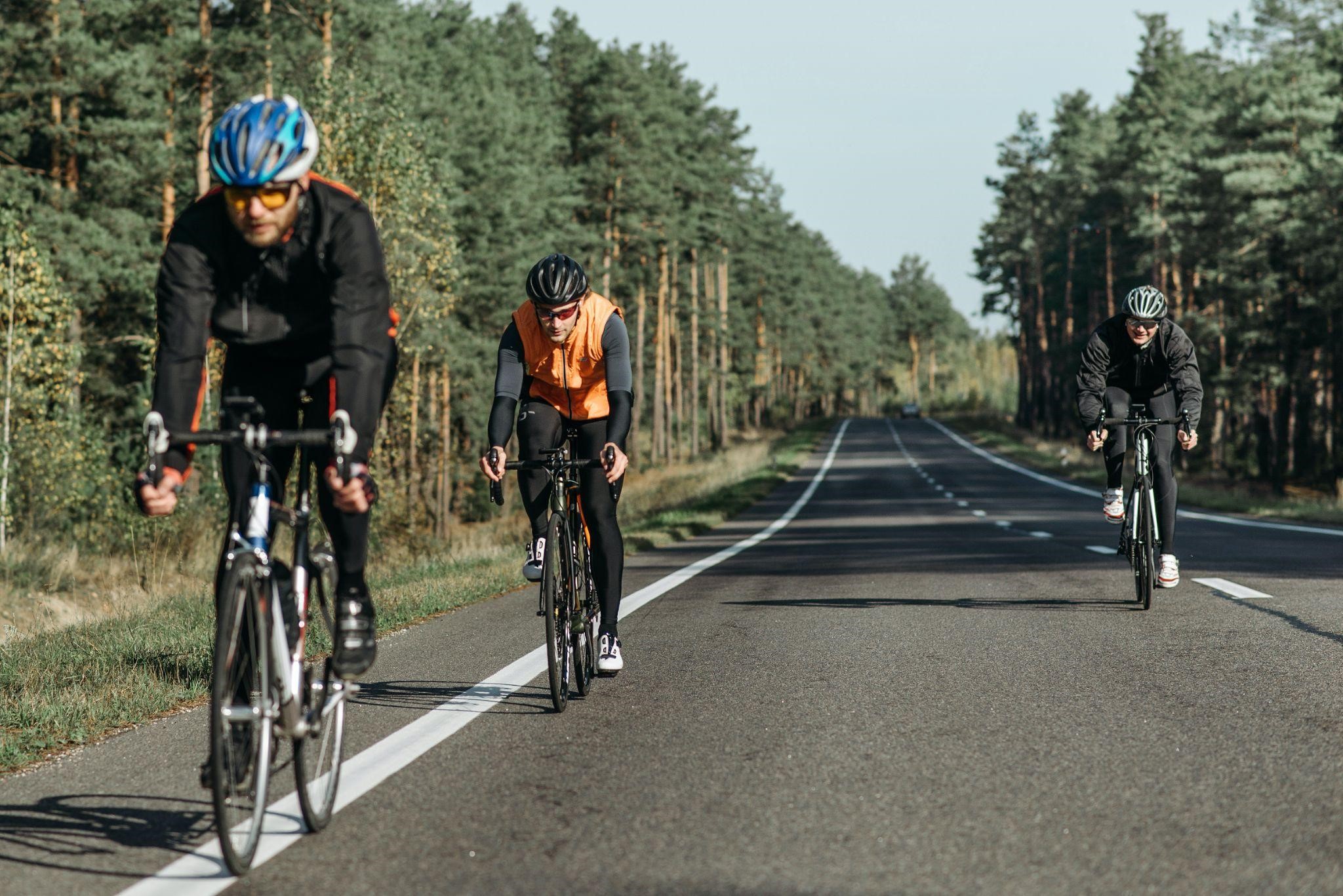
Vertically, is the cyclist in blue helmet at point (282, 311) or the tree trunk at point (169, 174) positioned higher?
the tree trunk at point (169, 174)

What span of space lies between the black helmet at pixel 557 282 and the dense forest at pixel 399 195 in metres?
17.1

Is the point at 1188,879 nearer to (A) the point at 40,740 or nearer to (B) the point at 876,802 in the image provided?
(B) the point at 876,802

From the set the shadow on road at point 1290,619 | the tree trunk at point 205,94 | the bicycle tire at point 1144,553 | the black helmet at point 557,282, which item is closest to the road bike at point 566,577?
the black helmet at point 557,282

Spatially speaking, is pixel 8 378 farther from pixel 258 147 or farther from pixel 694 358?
pixel 694 358

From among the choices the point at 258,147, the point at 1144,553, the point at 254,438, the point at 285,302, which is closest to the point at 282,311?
the point at 285,302

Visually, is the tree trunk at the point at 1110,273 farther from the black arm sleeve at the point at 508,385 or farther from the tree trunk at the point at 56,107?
the black arm sleeve at the point at 508,385

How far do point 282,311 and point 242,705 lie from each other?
4.09ft

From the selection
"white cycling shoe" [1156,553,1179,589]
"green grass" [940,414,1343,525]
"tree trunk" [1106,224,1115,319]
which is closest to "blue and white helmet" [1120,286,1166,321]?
"white cycling shoe" [1156,553,1179,589]

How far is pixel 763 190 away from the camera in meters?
97.6

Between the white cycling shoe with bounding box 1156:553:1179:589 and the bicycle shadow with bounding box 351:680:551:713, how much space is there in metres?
5.30

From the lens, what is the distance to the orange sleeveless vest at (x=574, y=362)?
6.78 meters

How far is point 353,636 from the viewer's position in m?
4.62

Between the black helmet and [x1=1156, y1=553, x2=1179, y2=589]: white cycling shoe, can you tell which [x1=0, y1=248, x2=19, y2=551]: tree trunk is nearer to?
[x1=1156, y1=553, x2=1179, y2=589]: white cycling shoe

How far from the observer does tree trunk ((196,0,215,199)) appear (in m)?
32.0
